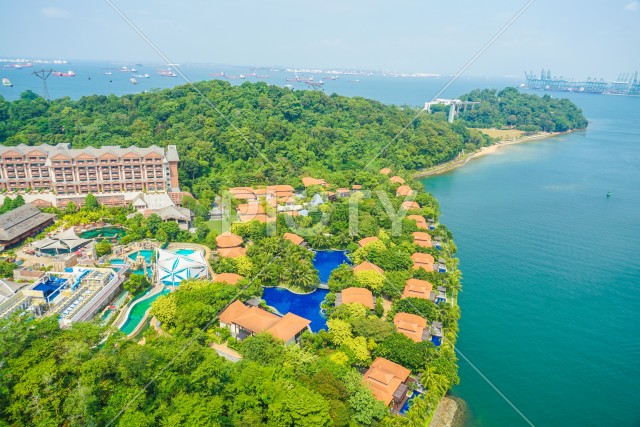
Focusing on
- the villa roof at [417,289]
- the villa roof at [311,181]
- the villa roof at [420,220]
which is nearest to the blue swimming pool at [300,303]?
the villa roof at [417,289]

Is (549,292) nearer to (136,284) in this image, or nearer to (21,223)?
(136,284)

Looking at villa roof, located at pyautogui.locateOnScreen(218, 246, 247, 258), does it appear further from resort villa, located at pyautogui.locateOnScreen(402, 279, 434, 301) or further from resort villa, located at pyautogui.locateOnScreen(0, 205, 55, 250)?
resort villa, located at pyautogui.locateOnScreen(0, 205, 55, 250)

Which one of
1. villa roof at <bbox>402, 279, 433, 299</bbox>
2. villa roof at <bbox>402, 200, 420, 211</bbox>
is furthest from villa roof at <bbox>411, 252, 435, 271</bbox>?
villa roof at <bbox>402, 200, 420, 211</bbox>

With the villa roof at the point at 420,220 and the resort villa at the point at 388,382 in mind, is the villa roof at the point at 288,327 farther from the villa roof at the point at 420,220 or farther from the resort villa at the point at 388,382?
the villa roof at the point at 420,220

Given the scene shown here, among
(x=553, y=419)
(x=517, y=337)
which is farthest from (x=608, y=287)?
(x=553, y=419)

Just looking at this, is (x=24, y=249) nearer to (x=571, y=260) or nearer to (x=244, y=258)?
(x=244, y=258)
